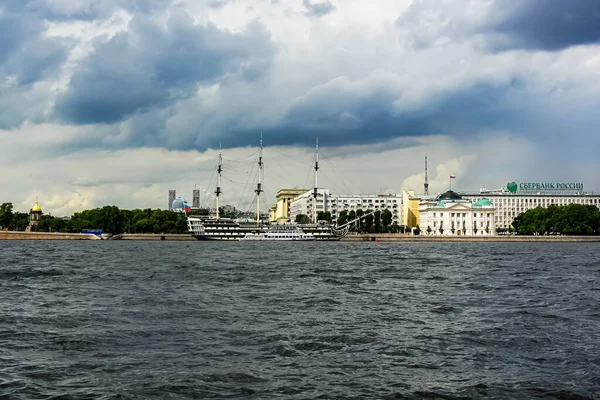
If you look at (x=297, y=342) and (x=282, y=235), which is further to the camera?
(x=282, y=235)

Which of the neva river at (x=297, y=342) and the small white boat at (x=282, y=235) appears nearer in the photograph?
the neva river at (x=297, y=342)

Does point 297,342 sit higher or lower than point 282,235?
lower

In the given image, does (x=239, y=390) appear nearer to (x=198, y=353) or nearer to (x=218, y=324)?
(x=198, y=353)

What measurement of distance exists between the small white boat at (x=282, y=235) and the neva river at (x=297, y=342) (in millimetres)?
143275

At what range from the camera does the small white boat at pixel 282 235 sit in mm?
180250

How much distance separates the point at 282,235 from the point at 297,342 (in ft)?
531

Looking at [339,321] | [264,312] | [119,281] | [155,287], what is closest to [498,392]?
[339,321]

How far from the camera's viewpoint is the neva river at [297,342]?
567 inches

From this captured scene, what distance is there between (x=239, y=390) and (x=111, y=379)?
321 centimetres

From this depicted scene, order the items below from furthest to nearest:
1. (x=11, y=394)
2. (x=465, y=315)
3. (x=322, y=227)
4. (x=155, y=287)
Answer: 1. (x=322, y=227)
2. (x=155, y=287)
3. (x=465, y=315)
4. (x=11, y=394)

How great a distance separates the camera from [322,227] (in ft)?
608

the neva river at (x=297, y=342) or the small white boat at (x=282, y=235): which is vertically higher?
the small white boat at (x=282, y=235)

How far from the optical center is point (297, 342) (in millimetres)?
19406

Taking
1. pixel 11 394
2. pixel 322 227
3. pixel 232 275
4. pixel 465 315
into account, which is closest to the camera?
pixel 11 394
